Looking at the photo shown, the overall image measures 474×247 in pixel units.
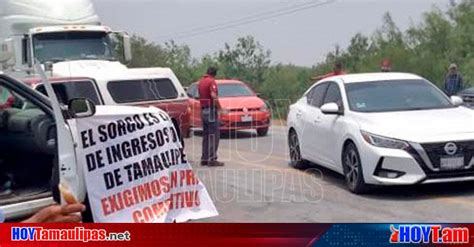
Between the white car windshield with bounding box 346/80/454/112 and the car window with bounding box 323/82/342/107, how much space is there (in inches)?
12.0

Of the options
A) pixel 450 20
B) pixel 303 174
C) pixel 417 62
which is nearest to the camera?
pixel 417 62

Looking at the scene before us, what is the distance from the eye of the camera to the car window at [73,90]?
210 inches

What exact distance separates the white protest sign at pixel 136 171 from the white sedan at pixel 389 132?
A: 9.07 ft

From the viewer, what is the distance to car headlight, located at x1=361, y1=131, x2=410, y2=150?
7309mm

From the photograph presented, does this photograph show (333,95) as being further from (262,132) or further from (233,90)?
(233,90)

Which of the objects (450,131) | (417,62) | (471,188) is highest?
(417,62)

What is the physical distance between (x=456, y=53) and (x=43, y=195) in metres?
5.33

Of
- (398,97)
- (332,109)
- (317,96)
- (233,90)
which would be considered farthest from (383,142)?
(233,90)

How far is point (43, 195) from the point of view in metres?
4.80

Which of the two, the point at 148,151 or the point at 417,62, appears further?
the point at 417,62

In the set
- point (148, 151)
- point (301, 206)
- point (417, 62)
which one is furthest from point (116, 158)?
point (417, 62)

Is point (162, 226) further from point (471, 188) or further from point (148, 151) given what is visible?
point (471, 188)

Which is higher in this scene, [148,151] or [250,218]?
[148,151]

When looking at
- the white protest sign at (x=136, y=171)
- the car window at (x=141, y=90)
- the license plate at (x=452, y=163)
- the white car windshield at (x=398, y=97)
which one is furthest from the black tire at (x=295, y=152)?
the white protest sign at (x=136, y=171)
